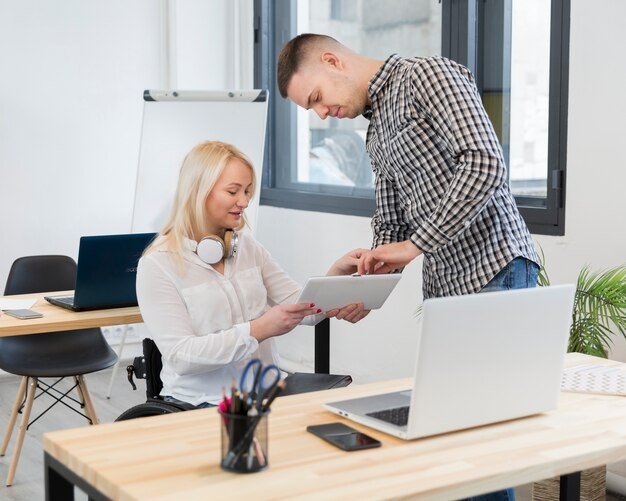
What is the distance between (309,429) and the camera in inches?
61.7

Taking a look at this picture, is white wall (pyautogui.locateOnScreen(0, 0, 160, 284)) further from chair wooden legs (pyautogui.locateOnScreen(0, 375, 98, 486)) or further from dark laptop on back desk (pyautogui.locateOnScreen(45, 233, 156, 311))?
dark laptop on back desk (pyautogui.locateOnScreen(45, 233, 156, 311))

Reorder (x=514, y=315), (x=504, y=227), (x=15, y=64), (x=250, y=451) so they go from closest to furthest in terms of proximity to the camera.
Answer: (x=250, y=451) < (x=514, y=315) < (x=504, y=227) < (x=15, y=64)

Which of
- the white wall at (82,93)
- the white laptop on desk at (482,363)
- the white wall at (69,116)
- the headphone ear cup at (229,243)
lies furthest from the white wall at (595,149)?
the white wall at (69,116)

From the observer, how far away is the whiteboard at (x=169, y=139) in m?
4.60

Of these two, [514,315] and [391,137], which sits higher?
[391,137]

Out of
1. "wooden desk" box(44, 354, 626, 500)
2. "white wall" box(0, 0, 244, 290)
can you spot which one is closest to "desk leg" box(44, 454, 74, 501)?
"wooden desk" box(44, 354, 626, 500)

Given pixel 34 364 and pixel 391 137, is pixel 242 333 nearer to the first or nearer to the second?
pixel 391 137

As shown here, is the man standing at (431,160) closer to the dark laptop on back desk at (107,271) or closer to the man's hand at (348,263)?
the man's hand at (348,263)

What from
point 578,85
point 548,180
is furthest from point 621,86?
point 548,180

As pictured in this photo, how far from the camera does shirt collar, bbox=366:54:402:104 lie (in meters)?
2.20

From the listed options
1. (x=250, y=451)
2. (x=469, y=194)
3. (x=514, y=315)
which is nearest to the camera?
(x=250, y=451)

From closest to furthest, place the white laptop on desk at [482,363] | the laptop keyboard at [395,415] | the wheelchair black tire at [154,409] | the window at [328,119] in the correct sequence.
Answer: the white laptop on desk at [482,363], the laptop keyboard at [395,415], the wheelchair black tire at [154,409], the window at [328,119]

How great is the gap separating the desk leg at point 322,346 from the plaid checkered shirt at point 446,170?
45 centimetres

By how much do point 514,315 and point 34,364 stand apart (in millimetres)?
2397
